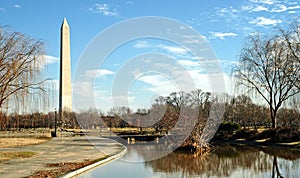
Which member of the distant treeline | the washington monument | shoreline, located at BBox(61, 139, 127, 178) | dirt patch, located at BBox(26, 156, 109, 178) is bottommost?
shoreline, located at BBox(61, 139, 127, 178)

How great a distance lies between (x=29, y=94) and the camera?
69.1ft

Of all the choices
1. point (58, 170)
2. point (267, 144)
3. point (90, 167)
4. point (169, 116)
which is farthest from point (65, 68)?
point (58, 170)

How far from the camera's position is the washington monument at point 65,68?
45.8 metres

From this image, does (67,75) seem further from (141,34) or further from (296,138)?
(296,138)

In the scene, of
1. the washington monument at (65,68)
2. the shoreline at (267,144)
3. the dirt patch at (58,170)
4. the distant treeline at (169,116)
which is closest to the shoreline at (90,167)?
the dirt patch at (58,170)

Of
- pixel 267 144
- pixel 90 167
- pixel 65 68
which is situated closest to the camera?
pixel 90 167

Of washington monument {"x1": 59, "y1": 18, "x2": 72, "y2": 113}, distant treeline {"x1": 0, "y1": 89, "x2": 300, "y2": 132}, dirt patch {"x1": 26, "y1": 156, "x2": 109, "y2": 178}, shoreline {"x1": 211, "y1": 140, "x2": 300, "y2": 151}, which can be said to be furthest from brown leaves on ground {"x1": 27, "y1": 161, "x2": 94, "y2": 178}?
washington monument {"x1": 59, "y1": 18, "x2": 72, "y2": 113}

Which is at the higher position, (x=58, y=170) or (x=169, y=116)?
(x=169, y=116)

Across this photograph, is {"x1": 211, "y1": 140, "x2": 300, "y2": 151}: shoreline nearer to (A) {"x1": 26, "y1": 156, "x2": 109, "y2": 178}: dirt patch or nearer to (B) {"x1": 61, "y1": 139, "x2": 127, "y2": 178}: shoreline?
(B) {"x1": 61, "y1": 139, "x2": 127, "y2": 178}: shoreline

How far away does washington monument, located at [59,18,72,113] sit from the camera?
4578 cm

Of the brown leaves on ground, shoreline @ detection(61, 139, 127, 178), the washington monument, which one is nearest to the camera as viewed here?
the brown leaves on ground

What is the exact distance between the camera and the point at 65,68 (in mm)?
46688

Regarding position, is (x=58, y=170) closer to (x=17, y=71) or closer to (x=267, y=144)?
(x=17, y=71)

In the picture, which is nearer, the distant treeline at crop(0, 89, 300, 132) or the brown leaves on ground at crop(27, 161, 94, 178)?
the brown leaves on ground at crop(27, 161, 94, 178)
